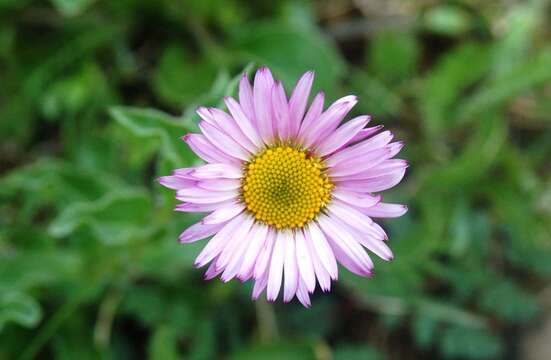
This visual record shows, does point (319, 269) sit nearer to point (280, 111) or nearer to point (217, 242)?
point (217, 242)

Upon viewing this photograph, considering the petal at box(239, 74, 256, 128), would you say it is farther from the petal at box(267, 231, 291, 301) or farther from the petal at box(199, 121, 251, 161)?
the petal at box(267, 231, 291, 301)

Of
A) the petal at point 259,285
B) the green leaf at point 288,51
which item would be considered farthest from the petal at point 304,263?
the green leaf at point 288,51

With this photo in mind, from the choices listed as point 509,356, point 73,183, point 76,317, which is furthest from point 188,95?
point 509,356

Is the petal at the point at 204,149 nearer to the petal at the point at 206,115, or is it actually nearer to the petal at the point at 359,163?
the petal at the point at 206,115

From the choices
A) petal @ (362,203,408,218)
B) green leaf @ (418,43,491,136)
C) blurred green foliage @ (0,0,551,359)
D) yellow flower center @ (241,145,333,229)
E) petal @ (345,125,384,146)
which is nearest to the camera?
petal @ (345,125,384,146)

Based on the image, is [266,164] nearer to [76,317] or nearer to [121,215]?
[121,215]

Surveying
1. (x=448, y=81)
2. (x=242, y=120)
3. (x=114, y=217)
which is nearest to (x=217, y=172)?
(x=242, y=120)

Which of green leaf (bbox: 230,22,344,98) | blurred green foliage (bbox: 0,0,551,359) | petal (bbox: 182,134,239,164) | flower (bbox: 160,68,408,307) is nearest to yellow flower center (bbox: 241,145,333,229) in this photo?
flower (bbox: 160,68,408,307)
